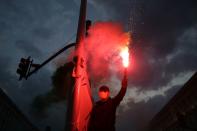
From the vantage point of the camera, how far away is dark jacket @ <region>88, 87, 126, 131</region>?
5457mm

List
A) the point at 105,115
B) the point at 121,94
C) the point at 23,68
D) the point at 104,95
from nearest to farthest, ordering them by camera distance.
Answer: the point at 105,115, the point at 121,94, the point at 104,95, the point at 23,68

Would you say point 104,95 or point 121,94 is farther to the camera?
point 104,95

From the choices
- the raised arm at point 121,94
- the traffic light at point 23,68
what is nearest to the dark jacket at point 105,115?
the raised arm at point 121,94

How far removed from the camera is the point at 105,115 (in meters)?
5.51

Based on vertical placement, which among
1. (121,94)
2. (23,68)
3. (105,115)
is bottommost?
(105,115)

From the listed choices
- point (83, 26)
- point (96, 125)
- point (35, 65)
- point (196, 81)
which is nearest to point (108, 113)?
point (96, 125)

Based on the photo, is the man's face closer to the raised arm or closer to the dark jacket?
the dark jacket

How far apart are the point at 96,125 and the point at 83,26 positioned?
2.37m

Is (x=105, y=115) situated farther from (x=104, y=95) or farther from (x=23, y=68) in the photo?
(x=23, y=68)

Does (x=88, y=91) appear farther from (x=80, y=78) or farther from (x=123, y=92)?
(x=123, y=92)

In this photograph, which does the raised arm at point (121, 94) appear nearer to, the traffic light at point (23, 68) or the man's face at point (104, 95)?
the man's face at point (104, 95)

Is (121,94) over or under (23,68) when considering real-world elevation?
under

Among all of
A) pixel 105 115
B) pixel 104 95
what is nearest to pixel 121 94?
pixel 104 95

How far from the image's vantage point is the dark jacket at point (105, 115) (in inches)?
215
